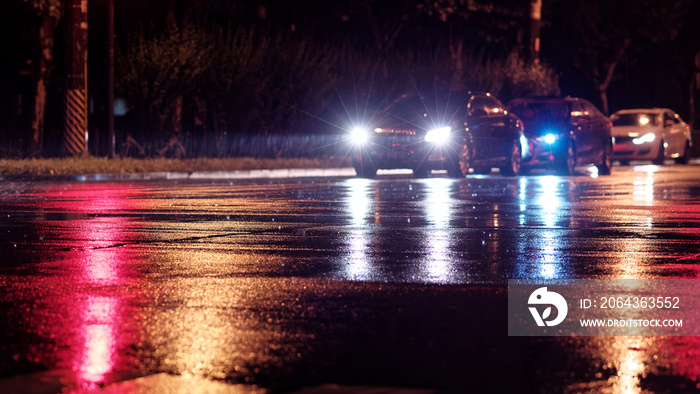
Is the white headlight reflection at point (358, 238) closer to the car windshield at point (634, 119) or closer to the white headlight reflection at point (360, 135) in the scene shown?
the white headlight reflection at point (360, 135)

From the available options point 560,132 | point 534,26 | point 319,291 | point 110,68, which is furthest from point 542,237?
point 534,26

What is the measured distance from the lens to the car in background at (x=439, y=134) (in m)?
26.5

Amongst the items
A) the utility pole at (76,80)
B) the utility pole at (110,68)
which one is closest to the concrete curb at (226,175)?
the utility pole at (110,68)

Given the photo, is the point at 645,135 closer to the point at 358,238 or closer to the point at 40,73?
the point at 40,73

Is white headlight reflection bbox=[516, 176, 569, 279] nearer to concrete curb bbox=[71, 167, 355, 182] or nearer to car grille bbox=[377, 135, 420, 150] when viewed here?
car grille bbox=[377, 135, 420, 150]

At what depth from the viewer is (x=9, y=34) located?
3744 centimetres

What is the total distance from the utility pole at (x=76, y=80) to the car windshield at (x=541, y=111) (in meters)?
10.8

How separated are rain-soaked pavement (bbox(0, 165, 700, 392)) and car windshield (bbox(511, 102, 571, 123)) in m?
9.96

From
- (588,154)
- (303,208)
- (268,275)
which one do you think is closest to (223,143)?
(588,154)

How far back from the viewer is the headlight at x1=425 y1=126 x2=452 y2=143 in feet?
86.5

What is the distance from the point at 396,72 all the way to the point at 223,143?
7.01m

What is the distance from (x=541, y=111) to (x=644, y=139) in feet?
29.8

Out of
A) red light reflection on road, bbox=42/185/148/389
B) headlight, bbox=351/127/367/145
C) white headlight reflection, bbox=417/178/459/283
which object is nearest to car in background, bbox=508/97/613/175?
headlight, bbox=351/127/367/145

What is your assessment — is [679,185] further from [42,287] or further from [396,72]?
[42,287]
